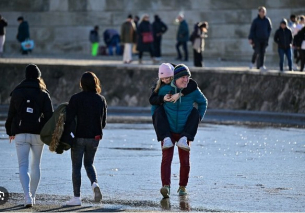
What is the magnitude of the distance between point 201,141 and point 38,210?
9.28 m

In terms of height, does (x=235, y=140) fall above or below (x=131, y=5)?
below

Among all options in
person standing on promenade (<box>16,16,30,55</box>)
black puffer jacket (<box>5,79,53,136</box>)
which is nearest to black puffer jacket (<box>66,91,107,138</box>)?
black puffer jacket (<box>5,79,53,136</box>)

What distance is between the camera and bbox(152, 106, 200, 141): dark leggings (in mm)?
13031

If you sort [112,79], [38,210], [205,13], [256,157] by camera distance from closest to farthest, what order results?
[38,210] < [256,157] < [112,79] < [205,13]

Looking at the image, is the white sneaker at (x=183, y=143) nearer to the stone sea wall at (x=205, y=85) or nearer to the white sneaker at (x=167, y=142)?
the white sneaker at (x=167, y=142)

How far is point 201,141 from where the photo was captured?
20.8 meters

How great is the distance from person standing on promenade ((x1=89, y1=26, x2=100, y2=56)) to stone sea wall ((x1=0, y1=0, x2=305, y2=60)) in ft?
3.59

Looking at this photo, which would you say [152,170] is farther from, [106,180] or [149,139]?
[149,139]

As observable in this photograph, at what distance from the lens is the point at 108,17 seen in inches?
1832

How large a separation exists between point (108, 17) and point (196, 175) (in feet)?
104

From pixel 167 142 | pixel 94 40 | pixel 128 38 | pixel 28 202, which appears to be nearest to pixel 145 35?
pixel 128 38

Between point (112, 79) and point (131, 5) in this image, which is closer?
point (112, 79)

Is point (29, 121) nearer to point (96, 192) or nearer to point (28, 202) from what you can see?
point (28, 202)

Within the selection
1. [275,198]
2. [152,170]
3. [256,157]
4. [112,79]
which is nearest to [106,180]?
[152,170]
